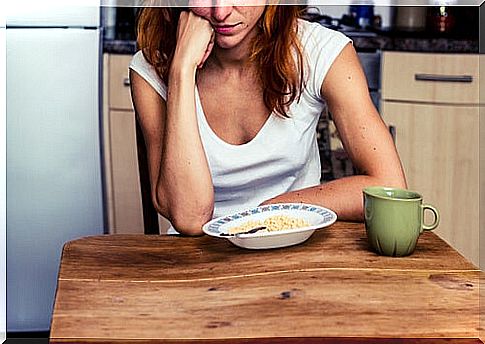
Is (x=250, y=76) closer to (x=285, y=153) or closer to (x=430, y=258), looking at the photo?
(x=285, y=153)

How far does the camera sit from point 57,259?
278cm

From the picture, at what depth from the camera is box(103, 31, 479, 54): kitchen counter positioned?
280 cm

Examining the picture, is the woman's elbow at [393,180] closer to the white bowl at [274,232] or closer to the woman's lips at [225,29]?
the white bowl at [274,232]

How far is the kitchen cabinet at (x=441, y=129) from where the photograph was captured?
2812 mm

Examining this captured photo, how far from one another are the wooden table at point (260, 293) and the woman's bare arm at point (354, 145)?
0.15 m

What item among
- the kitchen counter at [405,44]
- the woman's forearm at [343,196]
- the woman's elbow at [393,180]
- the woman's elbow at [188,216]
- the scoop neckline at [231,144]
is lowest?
the woman's elbow at [188,216]

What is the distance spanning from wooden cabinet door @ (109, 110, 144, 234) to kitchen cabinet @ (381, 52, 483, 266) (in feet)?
2.50

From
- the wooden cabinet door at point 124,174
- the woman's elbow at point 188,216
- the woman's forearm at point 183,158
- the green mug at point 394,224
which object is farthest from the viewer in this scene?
the wooden cabinet door at point 124,174

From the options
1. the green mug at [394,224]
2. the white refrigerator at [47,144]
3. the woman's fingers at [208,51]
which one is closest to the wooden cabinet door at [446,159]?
the white refrigerator at [47,144]

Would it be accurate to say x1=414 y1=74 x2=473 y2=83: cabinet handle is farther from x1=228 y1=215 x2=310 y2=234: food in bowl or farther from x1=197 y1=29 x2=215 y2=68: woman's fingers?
x1=228 y1=215 x2=310 y2=234: food in bowl

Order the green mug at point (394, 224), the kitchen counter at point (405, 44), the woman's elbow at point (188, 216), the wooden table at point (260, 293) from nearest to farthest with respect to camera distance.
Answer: the wooden table at point (260, 293), the green mug at point (394, 224), the woman's elbow at point (188, 216), the kitchen counter at point (405, 44)

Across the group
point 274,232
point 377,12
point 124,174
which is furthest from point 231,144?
point 377,12

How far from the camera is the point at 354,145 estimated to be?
157 cm

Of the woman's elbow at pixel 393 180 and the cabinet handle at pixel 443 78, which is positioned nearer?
the woman's elbow at pixel 393 180
